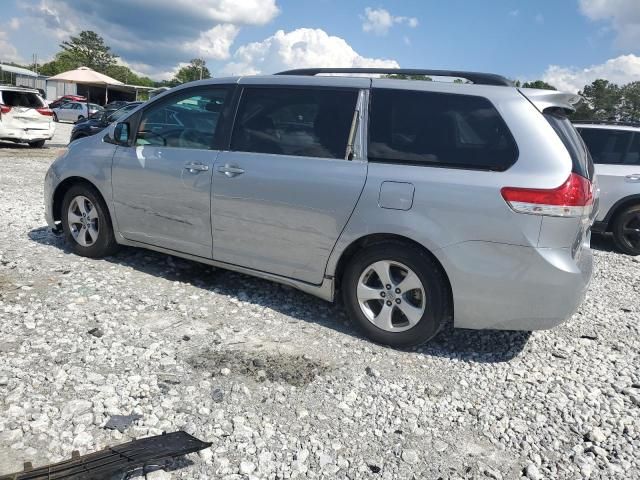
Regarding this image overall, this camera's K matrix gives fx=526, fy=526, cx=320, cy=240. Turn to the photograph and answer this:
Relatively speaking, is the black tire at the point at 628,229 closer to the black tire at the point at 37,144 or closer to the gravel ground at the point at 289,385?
the gravel ground at the point at 289,385

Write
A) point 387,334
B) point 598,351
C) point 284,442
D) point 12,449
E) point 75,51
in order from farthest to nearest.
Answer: point 75,51 < point 598,351 < point 387,334 < point 284,442 < point 12,449

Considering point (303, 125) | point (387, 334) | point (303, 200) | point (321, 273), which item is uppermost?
point (303, 125)

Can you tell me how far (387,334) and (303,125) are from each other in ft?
5.48

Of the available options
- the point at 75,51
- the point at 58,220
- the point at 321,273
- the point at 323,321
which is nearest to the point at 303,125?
the point at 321,273

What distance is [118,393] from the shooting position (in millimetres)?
2980

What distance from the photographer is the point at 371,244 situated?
146 inches

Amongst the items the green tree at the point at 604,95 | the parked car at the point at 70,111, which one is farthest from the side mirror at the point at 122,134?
the green tree at the point at 604,95

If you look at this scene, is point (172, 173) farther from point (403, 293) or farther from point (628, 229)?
point (628, 229)

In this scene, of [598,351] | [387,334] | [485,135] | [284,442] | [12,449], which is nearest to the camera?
[12,449]

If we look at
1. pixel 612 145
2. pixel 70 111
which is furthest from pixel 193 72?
pixel 612 145

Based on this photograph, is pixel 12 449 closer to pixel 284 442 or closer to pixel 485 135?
pixel 284 442

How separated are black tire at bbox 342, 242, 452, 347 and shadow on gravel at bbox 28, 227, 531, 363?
0.53ft

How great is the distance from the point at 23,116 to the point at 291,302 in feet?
46.0

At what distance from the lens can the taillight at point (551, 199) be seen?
10.5 feet
